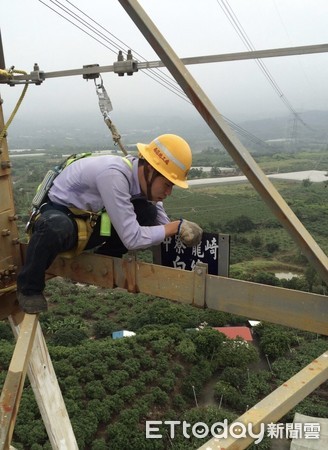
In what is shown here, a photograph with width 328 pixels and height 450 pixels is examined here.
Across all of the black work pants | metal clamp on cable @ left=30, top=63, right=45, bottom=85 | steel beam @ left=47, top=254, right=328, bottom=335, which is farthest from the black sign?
metal clamp on cable @ left=30, top=63, right=45, bottom=85

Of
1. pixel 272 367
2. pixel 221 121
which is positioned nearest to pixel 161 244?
pixel 221 121

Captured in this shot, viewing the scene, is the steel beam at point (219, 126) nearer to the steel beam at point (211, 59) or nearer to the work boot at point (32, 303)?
the steel beam at point (211, 59)

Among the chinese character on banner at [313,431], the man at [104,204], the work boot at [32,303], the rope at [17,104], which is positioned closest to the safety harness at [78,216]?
the man at [104,204]

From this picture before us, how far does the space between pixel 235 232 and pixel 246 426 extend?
142ft

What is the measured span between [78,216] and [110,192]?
405 mm

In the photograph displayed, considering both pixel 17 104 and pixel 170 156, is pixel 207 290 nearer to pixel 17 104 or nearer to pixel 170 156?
pixel 170 156

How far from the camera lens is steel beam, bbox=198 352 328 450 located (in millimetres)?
1813

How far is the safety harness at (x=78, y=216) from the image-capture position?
2984 millimetres

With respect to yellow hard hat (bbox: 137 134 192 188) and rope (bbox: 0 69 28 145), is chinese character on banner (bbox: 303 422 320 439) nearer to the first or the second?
yellow hard hat (bbox: 137 134 192 188)

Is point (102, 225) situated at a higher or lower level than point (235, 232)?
higher

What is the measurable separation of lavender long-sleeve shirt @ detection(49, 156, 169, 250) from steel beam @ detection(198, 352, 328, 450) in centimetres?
125

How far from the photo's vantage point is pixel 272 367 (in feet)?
61.1

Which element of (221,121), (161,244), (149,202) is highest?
(221,121)

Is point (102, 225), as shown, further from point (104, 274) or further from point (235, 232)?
point (235, 232)
